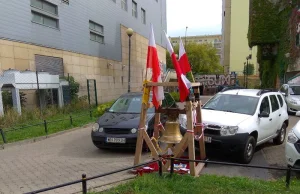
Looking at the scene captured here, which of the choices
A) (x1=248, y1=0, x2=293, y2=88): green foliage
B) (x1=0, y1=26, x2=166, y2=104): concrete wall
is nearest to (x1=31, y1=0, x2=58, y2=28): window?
(x1=0, y1=26, x2=166, y2=104): concrete wall

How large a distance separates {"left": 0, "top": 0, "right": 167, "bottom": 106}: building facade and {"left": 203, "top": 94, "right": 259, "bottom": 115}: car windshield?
10.4 m

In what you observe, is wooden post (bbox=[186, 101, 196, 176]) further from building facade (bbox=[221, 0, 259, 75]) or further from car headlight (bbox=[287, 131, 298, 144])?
building facade (bbox=[221, 0, 259, 75])

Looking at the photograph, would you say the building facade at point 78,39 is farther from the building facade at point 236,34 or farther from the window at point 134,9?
the building facade at point 236,34

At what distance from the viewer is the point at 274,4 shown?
23.1 metres

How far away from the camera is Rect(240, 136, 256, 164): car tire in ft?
20.0

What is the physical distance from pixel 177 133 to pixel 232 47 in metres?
68.6

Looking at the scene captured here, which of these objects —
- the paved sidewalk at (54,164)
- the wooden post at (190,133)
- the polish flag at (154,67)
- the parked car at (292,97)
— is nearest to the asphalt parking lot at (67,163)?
the paved sidewalk at (54,164)

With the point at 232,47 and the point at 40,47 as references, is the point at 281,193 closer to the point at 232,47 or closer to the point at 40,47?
the point at 40,47

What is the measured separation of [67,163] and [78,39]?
47.9 ft

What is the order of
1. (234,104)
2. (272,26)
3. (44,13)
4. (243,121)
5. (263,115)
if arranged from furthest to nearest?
(272,26)
(44,13)
(234,104)
(263,115)
(243,121)

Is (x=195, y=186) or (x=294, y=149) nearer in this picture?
(x=195, y=186)

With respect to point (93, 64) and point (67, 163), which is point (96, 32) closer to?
point (93, 64)

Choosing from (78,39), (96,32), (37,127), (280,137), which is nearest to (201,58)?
(96,32)

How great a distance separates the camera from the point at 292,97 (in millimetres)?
15250
